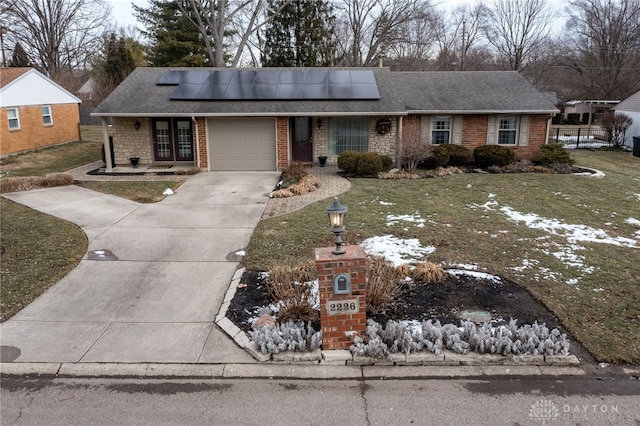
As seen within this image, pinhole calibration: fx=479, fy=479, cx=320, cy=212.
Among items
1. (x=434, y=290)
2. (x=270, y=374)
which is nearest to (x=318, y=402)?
(x=270, y=374)

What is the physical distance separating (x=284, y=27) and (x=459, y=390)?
111 feet

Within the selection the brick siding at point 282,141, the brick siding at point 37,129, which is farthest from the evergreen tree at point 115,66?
the brick siding at point 282,141

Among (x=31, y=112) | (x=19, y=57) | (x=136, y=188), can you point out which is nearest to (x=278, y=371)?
(x=136, y=188)

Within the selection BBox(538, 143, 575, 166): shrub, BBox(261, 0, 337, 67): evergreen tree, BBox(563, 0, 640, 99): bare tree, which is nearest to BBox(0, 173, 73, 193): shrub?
BBox(538, 143, 575, 166): shrub

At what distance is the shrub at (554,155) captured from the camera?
17688mm

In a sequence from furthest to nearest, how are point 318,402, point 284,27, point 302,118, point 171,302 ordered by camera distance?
1. point 284,27
2. point 302,118
3. point 171,302
4. point 318,402

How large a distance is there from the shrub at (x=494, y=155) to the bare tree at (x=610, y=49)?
27727 mm

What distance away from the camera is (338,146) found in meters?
18.3

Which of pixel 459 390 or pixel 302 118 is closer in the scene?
pixel 459 390

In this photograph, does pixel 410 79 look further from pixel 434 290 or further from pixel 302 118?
pixel 434 290

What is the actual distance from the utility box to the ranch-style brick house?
12030mm

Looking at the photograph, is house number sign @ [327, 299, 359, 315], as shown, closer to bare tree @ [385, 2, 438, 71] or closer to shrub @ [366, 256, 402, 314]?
shrub @ [366, 256, 402, 314]

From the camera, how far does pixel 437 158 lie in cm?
1698

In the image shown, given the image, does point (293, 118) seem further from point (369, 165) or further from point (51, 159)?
point (51, 159)
